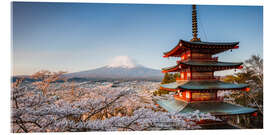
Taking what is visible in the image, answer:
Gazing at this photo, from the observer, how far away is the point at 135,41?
420 cm

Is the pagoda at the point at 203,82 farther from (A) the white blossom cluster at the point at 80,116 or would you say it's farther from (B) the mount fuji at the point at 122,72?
(B) the mount fuji at the point at 122,72

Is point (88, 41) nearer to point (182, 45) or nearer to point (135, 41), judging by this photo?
point (135, 41)

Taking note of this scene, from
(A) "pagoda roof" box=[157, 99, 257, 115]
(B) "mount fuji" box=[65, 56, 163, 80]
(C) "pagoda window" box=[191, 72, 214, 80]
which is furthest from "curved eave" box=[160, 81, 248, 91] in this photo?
(B) "mount fuji" box=[65, 56, 163, 80]

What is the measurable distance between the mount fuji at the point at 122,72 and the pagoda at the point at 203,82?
127 centimetres

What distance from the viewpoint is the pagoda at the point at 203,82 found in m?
3.00

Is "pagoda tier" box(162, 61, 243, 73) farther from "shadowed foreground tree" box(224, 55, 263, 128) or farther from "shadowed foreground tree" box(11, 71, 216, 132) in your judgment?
"shadowed foreground tree" box(224, 55, 263, 128)

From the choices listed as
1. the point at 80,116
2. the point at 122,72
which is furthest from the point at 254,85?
the point at 80,116

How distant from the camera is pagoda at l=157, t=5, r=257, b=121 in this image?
3.00 meters

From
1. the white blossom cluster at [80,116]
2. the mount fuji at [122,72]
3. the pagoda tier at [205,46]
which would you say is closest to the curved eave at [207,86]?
the white blossom cluster at [80,116]

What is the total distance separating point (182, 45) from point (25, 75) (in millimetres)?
4145

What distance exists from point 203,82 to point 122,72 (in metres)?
2.59

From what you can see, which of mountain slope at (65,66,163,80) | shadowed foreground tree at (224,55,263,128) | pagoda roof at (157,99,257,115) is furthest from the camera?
mountain slope at (65,66,163,80)

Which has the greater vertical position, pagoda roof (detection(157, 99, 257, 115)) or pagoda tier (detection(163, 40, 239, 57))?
pagoda tier (detection(163, 40, 239, 57))

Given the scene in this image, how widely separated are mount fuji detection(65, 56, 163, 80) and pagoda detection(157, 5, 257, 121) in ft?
4.17
